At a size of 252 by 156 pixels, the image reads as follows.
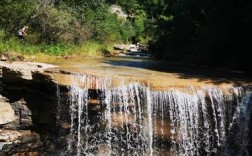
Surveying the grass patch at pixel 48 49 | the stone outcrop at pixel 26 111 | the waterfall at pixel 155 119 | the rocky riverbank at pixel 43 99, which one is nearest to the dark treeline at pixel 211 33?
the rocky riverbank at pixel 43 99

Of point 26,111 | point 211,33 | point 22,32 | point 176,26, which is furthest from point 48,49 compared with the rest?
point 176,26

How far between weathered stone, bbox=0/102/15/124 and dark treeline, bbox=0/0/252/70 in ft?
17.2

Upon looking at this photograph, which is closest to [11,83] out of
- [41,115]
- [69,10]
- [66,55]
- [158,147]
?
[41,115]

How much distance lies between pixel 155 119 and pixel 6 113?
4.67m

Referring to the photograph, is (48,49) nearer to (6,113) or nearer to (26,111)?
(26,111)

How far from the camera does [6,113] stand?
1241cm

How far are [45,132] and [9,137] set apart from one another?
110cm

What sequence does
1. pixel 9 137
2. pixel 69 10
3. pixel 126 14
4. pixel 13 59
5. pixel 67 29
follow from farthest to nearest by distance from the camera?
pixel 126 14, pixel 69 10, pixel 67 29, pixel 13 59, pixel 9 137

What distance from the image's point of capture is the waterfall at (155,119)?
11328mm

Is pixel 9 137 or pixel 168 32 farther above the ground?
→ pixel 168 32

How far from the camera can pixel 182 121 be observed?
1151 centimetres

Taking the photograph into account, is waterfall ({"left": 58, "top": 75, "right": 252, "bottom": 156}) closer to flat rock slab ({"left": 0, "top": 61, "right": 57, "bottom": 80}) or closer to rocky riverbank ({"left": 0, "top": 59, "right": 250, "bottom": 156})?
rocky riverbank ({"left": 0, "top": 59, "right": 250, "bottom": 156})

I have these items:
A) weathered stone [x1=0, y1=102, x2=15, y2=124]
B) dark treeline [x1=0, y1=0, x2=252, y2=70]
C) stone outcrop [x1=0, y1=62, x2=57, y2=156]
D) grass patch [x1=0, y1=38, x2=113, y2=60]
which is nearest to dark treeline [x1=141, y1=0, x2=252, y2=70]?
dark treeline [x1=0, y1=0, x2=252, y2=70]

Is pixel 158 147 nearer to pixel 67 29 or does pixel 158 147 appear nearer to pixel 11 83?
pixel 11 83
